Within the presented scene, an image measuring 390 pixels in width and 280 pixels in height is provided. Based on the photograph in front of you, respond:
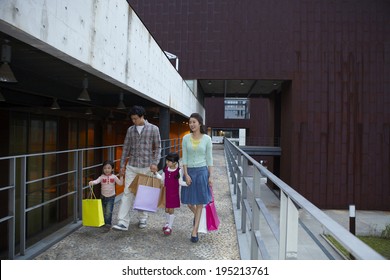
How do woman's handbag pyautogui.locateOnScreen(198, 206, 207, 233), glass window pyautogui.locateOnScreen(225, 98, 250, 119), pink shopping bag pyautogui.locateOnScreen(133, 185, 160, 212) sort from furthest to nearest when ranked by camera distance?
glass window pyautogui.locateOnScreen(225, 98, 250, 119), pink shopping bag pyautogui.locateOnScreen(133, 185, 160, 212), woman's handbag pyautogui.locateOnScreen(198, 206, 207, 233)

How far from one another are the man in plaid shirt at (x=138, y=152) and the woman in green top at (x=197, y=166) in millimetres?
711

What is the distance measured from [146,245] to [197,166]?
1.31 meters

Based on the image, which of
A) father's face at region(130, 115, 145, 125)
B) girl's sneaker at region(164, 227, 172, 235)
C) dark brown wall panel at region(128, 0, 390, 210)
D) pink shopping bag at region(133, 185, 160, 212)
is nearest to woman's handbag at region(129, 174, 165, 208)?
pink shopping bag at region(133, 185, 160, 212)

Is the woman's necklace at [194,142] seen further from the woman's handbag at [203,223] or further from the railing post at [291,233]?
the railing post at [291,233]

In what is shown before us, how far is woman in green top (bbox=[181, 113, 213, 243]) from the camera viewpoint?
3932 millimetres

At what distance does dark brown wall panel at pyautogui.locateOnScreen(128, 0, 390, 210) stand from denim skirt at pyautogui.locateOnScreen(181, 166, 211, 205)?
18483mm

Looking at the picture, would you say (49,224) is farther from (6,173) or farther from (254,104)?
(254,104)

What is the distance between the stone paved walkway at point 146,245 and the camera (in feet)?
12.3

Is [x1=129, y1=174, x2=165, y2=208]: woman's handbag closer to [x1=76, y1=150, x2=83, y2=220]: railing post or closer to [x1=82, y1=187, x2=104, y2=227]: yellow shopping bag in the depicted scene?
[x1=82, y1=187, x2=104, y2=227]: yellow shopping bag

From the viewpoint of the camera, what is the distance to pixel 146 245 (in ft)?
13.4

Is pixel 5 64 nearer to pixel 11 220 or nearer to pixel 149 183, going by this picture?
pixel 11 220

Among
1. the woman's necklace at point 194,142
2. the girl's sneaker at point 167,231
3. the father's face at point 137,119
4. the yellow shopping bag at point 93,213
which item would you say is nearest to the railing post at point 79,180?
the yellow shopping bag at point 93,213

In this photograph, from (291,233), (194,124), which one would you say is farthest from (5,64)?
(291,233)
